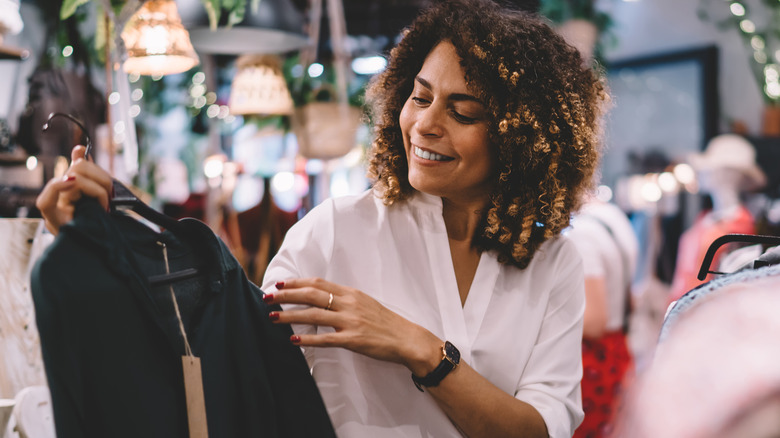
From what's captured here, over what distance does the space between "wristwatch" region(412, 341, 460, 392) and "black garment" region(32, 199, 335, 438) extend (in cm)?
20

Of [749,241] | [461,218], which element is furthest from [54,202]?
[749,241]

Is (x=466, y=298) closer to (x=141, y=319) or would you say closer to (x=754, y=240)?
(x=754, y=240)

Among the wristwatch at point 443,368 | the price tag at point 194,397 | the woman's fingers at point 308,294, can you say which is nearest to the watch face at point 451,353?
the wristwatch at point 443,368

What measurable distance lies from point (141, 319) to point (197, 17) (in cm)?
161

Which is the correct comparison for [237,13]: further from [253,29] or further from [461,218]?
[461,218]

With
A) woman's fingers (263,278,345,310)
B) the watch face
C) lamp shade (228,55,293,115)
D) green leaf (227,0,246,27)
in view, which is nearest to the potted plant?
lamp shade (228,55,293,115)

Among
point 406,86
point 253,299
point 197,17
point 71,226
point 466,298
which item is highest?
point 197,17

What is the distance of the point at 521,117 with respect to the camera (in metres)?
1.43

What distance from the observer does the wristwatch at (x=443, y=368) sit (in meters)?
1.25

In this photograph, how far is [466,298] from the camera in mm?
1492

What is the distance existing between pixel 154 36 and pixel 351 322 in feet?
4.15

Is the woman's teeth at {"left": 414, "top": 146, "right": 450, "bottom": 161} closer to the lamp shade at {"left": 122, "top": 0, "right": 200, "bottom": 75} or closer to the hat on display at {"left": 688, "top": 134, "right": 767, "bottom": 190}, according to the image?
the lamp shade at {"left": 122, "top": 0, "right": 200, "bottom": 75}

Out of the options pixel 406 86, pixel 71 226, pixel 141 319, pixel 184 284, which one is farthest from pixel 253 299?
pixel 406 86

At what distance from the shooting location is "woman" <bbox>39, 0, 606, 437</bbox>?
1.38 m
